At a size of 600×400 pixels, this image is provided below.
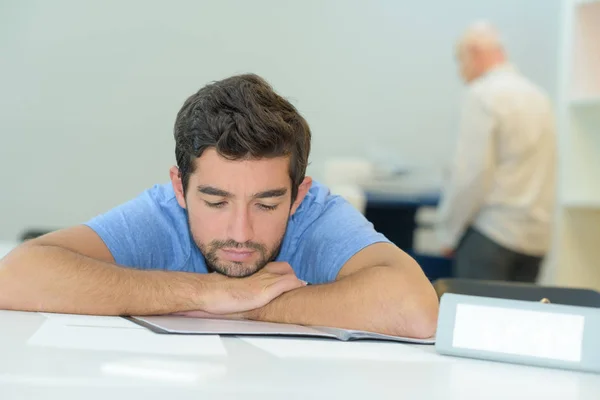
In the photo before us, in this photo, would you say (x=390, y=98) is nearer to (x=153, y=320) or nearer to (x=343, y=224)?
(x=343, y=224)

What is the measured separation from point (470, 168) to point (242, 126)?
2.39 metres

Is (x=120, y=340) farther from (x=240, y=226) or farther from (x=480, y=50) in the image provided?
(x=480, y=50)

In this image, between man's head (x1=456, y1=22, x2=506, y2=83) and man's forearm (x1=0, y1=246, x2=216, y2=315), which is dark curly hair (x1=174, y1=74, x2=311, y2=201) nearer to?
man's forearm (x1=0, y1=246, x2=216, y2=315)

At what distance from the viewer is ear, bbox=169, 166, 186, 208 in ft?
5.70

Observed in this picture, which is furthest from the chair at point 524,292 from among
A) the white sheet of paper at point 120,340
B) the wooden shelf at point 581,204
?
the wooden shelf at point 581,204

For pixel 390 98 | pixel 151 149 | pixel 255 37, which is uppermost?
pixel 255 37

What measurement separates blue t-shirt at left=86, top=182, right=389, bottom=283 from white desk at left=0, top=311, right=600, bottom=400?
586 millimetres

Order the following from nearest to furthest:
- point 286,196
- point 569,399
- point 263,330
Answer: point 569,399, point 263,330, point 286,196

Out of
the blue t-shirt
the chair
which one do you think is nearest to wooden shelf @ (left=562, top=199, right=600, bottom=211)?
the chair

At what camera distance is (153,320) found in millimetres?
1352

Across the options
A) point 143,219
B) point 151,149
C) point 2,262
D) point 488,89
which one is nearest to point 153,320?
point 2,262

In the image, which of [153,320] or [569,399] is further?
[153,320]

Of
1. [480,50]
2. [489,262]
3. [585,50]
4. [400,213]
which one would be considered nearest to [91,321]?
[585,50]

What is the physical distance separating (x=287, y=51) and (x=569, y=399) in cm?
489
